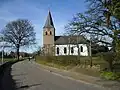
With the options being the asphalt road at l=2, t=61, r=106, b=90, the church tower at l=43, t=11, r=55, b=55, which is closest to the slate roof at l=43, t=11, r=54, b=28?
the church tower at l=43, t=11, r=55, b=55

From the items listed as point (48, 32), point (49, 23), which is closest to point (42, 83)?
point (48, 32)

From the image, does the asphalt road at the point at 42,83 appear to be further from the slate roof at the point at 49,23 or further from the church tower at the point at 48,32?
the slate roof at the point at 49,23

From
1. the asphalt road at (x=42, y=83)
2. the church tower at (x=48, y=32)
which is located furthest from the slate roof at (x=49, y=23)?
the asphalt road at (x=42, y=83)

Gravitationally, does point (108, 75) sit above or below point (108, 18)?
below

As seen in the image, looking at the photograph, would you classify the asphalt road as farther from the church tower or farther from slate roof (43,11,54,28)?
slate roof (43,11,54,28)

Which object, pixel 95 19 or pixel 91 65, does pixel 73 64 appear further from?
pixel 95 19

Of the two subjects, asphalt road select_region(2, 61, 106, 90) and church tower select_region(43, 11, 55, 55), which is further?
church tower select_region(43, 11, 55, 55)

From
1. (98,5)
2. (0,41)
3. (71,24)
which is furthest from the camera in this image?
(0,41)

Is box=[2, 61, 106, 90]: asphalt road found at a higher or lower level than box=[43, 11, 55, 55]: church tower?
lower

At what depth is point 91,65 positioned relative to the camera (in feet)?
87.9

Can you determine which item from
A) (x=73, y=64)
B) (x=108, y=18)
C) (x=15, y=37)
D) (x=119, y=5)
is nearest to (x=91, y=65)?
(x=73, y=64)

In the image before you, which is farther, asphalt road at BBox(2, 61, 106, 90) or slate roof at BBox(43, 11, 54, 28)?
slate roof at BBox(43, 11, 54, 28)

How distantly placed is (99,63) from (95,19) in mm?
4941

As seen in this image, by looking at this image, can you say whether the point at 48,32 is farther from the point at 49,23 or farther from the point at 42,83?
the point at 42,83
